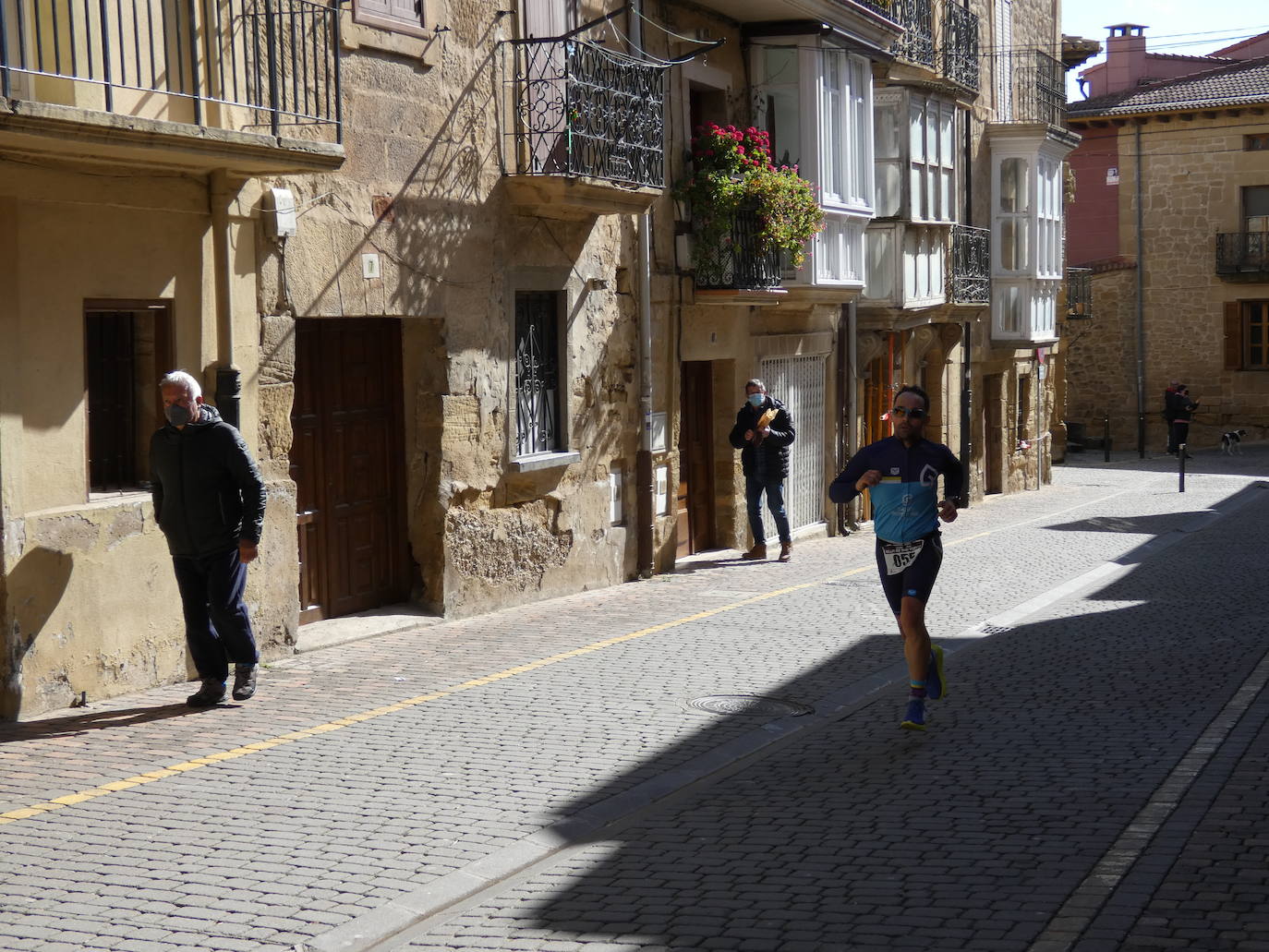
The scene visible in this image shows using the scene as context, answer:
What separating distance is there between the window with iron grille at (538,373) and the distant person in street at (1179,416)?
93.3 feet

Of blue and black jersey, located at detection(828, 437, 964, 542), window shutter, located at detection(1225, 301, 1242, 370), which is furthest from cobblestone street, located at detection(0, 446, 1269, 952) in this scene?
window shutter, located at detection(1225, 301, 1242, 370)

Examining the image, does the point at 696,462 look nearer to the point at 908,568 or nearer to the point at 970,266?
the point at 908,568

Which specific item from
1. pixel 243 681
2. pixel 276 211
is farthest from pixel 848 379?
pixel 243 681

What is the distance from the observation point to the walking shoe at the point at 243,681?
8.86 m

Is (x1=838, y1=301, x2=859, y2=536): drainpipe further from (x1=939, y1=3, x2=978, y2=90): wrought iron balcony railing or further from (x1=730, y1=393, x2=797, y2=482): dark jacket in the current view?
(x1=939, y1=3, x2=978, y2=90): wrought iron balcony railing

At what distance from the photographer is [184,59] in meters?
9.48

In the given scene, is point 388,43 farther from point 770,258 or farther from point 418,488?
point 770,258

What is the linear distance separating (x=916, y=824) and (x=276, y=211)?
6.00 meters

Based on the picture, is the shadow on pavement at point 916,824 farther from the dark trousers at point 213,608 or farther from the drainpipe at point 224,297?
the drainpipe at point 224,297

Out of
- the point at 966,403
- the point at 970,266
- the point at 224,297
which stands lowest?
the point at 966,403

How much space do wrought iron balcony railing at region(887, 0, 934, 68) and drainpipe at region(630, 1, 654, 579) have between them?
8027mm

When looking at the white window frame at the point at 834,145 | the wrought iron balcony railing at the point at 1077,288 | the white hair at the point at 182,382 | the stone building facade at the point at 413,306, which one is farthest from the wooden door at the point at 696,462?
the wrought iron balcony railing at the point at 1077,288

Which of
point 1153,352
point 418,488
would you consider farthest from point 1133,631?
point 1153,352

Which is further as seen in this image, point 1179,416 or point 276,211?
point 1179,416
